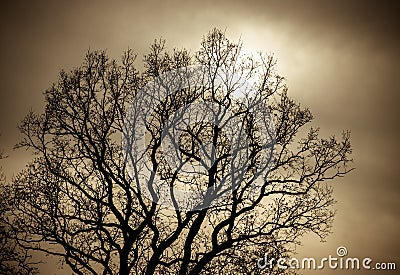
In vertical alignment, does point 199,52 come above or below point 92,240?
above

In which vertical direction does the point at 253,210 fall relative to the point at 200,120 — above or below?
below

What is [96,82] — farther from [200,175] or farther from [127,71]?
[200,175]

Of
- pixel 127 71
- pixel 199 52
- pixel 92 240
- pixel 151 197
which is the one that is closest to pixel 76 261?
pixel 92 240

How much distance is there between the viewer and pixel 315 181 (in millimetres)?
26562

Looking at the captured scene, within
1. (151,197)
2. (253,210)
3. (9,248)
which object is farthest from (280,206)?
(9,248)

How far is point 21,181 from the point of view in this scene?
27.4m

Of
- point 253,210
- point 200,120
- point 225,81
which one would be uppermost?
point 225,81

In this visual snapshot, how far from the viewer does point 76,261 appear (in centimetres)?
2666

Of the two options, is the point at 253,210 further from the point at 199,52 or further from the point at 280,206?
the point at 199,52

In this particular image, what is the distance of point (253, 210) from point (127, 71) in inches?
304

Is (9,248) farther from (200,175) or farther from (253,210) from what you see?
(253,210)

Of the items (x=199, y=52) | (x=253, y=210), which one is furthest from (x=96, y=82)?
(x=253, y=210)

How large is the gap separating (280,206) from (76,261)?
27.6 feet

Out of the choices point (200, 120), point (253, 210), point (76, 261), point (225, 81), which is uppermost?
point (225, 81)
